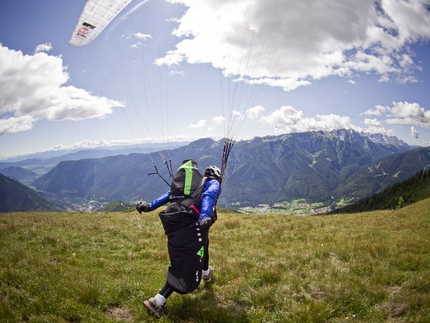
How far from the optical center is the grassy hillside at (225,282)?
4859 mm

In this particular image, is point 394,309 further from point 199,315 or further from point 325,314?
point 199,315

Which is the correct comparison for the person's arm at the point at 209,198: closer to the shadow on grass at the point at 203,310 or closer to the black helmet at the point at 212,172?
the black helmet at the point at 212,172

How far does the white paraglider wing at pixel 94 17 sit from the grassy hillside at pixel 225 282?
974 cm

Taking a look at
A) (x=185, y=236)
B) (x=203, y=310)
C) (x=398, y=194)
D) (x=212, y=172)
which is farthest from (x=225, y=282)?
(x=398, y=194)

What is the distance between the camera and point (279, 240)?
484 inches

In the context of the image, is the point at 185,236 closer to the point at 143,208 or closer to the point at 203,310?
the point at 203,310

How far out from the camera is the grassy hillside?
4859 mm

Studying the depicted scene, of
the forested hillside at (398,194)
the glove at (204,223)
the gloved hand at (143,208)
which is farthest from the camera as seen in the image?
the forested hillside at (398,194)

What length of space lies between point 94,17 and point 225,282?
42.1 ft

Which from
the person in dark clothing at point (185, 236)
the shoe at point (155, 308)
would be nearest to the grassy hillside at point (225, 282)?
the shoe at point (155, 308)

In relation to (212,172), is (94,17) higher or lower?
higher

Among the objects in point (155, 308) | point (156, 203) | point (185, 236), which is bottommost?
point (155, 308)

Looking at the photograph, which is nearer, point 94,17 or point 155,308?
point 155,308

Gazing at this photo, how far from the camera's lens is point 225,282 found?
6.90m
